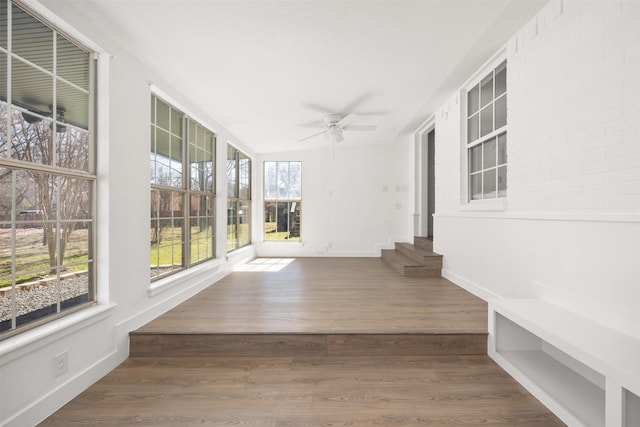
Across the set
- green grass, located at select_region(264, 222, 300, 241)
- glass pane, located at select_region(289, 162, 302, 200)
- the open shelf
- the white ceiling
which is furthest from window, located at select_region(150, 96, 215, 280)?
the open shelf

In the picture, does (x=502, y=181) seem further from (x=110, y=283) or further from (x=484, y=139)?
(x=110, y=283)

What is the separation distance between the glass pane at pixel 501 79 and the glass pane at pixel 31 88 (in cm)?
385

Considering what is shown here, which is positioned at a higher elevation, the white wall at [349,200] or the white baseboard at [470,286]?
the white wall at [349,200]

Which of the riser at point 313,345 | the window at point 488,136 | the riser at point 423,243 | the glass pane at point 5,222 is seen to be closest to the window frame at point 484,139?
the window at point 488,136

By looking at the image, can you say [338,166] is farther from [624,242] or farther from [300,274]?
[624,242]

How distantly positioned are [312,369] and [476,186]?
114 inches

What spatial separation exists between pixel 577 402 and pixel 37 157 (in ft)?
11.2

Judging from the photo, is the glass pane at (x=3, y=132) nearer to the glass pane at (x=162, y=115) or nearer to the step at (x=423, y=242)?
the glass pane at (x=162, y=115)

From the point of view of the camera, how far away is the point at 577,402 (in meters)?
1.55

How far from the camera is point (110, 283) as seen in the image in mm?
2045


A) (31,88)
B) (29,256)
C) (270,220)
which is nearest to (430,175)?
(270,220)

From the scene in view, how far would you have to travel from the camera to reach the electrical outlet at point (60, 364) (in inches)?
64.4

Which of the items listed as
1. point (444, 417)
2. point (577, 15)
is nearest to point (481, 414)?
point (444, 417)

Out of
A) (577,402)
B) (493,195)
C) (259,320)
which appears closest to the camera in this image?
(577,402)
